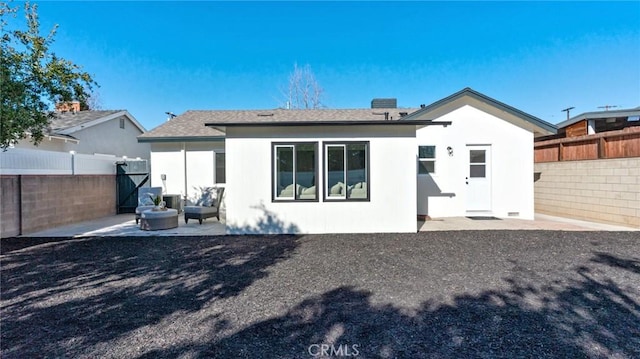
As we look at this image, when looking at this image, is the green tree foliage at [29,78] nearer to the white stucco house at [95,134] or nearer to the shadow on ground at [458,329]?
the shadow on ground at [458,329]

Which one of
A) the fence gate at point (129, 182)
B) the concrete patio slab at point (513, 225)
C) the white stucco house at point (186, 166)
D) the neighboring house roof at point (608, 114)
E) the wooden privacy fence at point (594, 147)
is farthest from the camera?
the fence gate at point (129, 182)

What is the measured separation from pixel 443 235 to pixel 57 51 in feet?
29.1

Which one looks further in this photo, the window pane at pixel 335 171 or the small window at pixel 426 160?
the small window at pixel 426 160

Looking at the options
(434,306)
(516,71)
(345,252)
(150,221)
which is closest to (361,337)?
(434,306)

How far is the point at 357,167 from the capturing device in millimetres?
7309

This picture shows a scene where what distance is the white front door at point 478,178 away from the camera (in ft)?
30.5

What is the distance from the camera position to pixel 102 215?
33.6 ft

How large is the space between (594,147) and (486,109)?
9.67 feet

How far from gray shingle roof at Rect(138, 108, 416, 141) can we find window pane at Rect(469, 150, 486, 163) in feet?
12.0

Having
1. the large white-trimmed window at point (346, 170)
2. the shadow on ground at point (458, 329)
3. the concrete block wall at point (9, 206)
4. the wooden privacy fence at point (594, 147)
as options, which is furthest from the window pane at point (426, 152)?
the concrete block wall at point (9, 206)

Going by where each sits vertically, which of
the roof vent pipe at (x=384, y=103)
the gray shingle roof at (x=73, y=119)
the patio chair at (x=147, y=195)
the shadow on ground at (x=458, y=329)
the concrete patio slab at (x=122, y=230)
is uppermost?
the roof vent pipe at (x=384, y=103)

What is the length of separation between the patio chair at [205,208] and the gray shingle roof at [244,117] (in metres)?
2.36

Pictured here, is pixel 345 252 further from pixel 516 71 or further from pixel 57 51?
pixel 516 71

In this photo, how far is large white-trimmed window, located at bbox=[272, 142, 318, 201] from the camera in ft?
23.9
